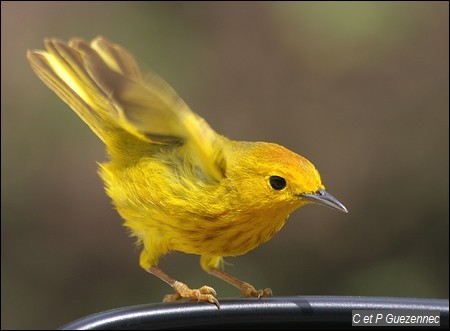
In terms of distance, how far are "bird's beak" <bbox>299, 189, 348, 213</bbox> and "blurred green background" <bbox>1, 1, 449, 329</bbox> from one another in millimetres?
3006

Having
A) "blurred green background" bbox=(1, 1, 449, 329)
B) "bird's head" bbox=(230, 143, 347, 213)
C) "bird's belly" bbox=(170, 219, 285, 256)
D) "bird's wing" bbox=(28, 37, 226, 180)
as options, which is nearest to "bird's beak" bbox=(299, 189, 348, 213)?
"bird's head" bbox=(230, 143, 347, 213)

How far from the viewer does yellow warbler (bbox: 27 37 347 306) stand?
3004 mm

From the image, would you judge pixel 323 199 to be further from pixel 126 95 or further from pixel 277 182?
pixel 126 95

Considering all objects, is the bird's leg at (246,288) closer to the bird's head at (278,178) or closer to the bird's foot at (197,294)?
the bird's foot at (197,294)

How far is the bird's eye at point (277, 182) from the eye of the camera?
2.99m

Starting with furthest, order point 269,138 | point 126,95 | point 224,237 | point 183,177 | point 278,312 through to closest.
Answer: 1. point 269,138
2. point 183,177
3. point 224,237
4. point 126,95
5. point 278,312

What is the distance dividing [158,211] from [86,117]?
77 cm

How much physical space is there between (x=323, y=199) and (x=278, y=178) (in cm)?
18

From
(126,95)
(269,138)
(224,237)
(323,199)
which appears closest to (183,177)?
(224,237)

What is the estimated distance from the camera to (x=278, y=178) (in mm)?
3012

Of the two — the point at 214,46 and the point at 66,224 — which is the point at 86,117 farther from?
the point at 214,46

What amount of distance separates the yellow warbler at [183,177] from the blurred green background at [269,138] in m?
2.56

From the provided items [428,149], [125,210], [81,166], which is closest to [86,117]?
[125,210]

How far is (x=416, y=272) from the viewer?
6172 mm
